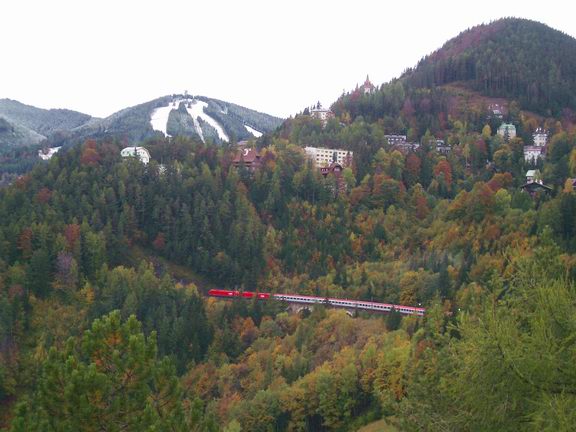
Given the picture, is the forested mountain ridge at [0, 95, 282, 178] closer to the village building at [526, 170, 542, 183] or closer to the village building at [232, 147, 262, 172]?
the village building at [232, 147, 262, 172]

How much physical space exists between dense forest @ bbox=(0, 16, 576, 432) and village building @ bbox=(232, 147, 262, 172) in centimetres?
82

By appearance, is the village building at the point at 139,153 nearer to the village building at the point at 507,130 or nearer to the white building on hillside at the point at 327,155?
the white building on hillside at the point at 327,155

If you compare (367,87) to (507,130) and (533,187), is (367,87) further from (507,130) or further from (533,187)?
(533,187)

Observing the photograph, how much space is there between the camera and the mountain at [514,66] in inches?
3445

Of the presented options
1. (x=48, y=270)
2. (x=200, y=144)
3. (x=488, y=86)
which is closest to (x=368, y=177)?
(x=200, y=144)

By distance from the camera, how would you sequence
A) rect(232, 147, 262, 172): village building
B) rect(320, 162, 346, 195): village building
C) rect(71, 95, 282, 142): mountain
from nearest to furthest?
rect(320, 162, 346, 195): village building → rect(232, 147, 262, 172): village building → rect(71, 95, 282, 142): mountain

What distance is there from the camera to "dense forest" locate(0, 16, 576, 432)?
1004 centimetres

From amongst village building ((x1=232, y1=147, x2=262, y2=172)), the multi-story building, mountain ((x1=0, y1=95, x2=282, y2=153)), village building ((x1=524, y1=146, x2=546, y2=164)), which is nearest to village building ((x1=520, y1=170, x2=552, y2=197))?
village building ((x1=524, y1=146, x2=546, y2=164))

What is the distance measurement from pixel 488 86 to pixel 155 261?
206 feet

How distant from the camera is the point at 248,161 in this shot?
6072 cm

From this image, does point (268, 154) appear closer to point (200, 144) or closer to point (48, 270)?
point (200, 144)

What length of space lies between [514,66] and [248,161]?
54981 millimetres

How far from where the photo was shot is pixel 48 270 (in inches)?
1645

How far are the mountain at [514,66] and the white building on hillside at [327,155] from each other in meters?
33.3
